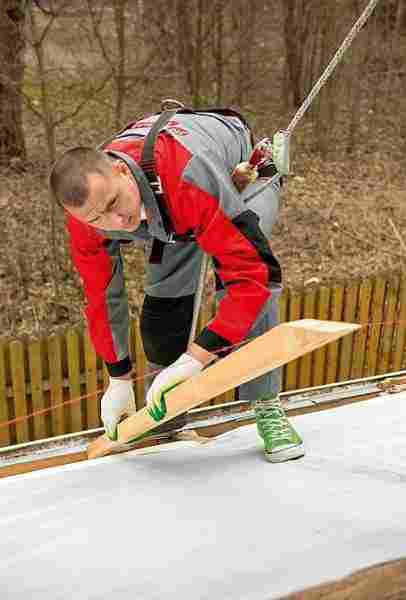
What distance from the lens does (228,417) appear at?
2.45 meters

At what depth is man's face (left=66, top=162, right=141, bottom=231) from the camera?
138 cm

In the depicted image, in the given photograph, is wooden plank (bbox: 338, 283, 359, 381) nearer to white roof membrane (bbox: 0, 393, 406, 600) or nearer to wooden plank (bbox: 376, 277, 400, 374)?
wooden plank (bbox: 376, 277, 400, 374)

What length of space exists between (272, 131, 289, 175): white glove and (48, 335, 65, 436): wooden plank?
6.59 ft

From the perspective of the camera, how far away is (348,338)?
4.23 m

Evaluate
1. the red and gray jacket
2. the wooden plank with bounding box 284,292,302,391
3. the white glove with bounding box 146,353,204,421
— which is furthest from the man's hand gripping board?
the wooden plank with bounding box 284,292,302,391

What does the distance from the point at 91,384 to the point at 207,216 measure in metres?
2.32

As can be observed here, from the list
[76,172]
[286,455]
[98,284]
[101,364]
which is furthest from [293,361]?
[76,172]

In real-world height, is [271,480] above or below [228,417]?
above

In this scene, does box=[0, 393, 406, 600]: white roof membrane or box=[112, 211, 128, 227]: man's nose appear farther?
box=[112, 211, 128, 227]: man's nose

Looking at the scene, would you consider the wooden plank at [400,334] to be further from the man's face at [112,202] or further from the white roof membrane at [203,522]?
the man's face at [112,202]

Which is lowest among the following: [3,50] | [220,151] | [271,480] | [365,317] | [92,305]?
[365,317]

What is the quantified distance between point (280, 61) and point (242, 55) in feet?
5.13

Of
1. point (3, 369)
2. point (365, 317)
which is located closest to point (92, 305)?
point (3, 369)

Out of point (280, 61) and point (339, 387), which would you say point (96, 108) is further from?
point (339, 387)
